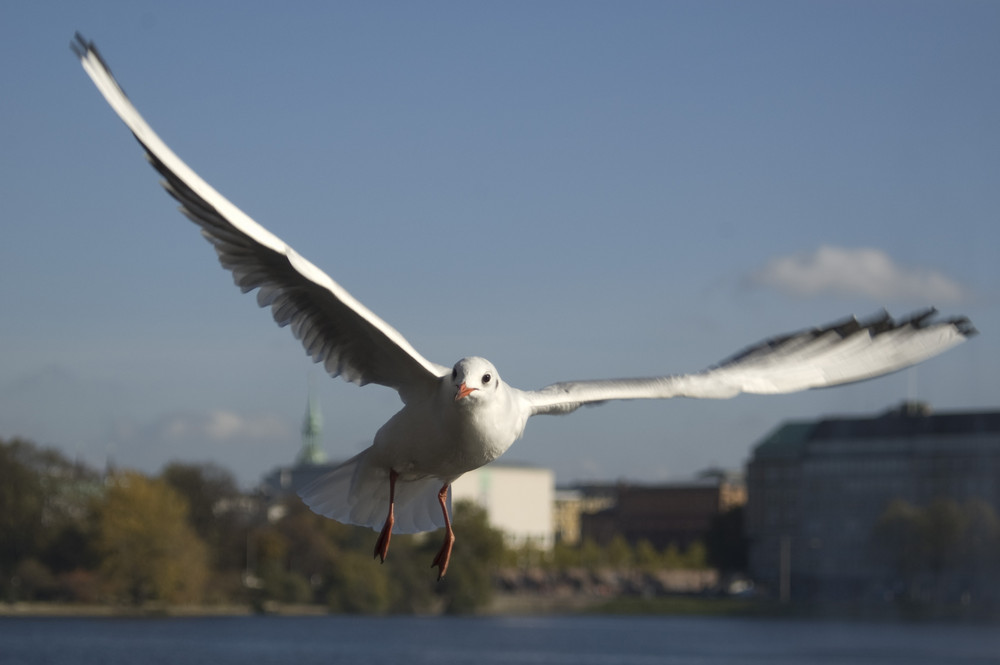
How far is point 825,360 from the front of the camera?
12844 millimetres

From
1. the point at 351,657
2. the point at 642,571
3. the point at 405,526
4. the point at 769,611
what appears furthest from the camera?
the point at 642,571

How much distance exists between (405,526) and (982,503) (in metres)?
90.3

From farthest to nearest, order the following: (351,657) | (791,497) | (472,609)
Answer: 1. (791,497)
2. (472,609)
3. (351,657)

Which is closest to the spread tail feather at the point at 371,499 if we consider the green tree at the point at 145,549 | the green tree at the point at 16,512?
the green tree at the point at 145,549

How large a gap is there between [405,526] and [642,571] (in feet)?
501

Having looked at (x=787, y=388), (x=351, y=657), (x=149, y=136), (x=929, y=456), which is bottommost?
(x=351, y=657)

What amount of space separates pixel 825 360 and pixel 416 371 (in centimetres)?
366

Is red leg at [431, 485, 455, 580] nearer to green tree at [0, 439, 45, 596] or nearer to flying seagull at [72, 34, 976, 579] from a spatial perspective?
flying seagull at [72, 34, 976, 579]

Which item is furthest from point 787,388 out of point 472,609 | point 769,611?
point 769,611

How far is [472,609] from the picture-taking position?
11094 centimetres

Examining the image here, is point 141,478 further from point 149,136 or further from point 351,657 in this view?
point 149,136

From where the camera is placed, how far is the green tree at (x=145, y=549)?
9431 centimetres

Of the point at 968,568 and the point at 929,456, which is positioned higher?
the point at 929,456

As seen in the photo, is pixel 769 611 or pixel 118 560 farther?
pixel 769 611
